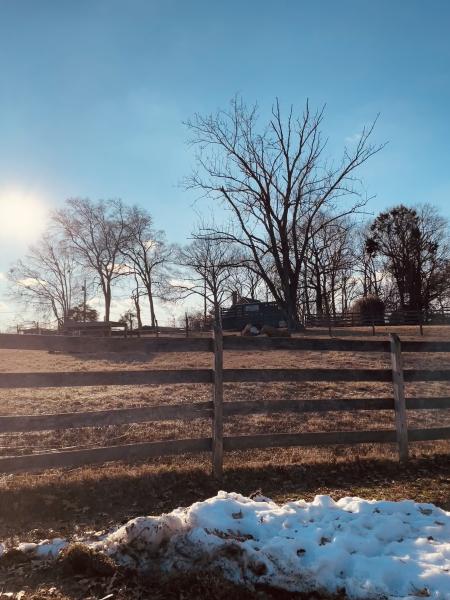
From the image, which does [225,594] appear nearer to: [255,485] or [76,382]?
[255,485]

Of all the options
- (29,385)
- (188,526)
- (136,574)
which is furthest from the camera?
(29,385)

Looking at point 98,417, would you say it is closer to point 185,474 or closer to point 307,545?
point 185,474

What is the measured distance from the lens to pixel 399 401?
21.0 feet

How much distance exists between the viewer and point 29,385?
16.9 feet

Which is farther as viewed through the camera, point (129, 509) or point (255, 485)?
point (255, 485)

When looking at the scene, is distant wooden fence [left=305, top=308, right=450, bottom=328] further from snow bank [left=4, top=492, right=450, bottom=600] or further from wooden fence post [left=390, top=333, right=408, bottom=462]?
snow bank [left=4, top=492, right=450, bottom=600]

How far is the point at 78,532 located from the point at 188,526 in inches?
45.6

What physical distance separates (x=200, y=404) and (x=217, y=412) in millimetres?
214

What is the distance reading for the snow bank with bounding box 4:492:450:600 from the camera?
2908mm

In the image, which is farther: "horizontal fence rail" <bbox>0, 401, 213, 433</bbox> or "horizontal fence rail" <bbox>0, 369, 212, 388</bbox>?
"horizontal fence rail" <bbox>0, 369, 212, 388</bbox>

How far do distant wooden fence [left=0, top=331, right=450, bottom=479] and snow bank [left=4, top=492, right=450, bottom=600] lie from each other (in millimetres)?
1659

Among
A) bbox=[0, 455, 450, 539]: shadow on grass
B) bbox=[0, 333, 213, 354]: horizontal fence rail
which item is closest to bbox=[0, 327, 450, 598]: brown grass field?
bbox=[0, 455, 450, 539]: shadow on grass

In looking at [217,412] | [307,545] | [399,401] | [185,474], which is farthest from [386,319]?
[307,545]

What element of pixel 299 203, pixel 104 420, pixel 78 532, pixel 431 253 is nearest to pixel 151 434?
pixel 104 420
